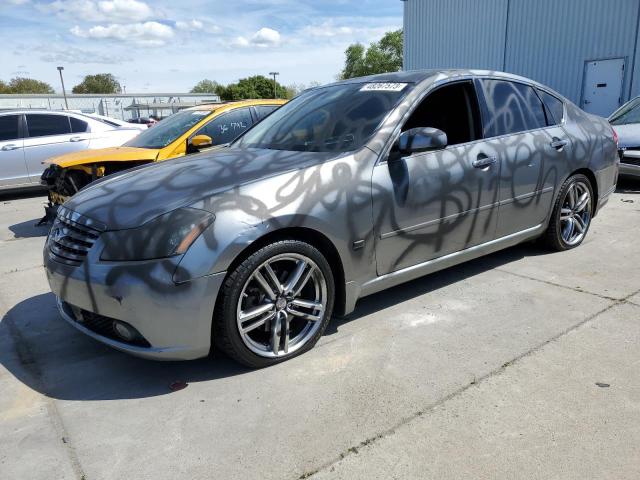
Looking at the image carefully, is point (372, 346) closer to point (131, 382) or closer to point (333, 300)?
point (333, 300)

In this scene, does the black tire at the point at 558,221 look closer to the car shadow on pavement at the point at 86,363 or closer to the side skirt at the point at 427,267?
the side skirt at the point at 427,267

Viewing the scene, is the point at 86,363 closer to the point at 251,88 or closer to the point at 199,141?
the point at 199,141

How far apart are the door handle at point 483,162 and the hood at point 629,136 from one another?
5.30m

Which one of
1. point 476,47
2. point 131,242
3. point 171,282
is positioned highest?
point 476,47

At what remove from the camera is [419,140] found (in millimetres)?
3271

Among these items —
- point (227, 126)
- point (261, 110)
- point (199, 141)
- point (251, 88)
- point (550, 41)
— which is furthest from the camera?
point (251, 88)

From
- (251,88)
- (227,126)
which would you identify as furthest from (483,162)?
(251,88)

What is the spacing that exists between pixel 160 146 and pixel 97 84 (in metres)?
109

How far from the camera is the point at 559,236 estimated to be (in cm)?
477

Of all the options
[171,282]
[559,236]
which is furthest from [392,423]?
[559,236]

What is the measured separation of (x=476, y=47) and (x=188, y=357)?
21.7 m

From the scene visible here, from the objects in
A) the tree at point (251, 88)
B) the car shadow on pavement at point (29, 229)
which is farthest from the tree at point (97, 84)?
the car shadow on pavement at point (29, 229)

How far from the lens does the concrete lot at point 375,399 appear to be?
7.25 ft

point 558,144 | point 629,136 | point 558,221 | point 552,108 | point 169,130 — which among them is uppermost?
point 552,108
